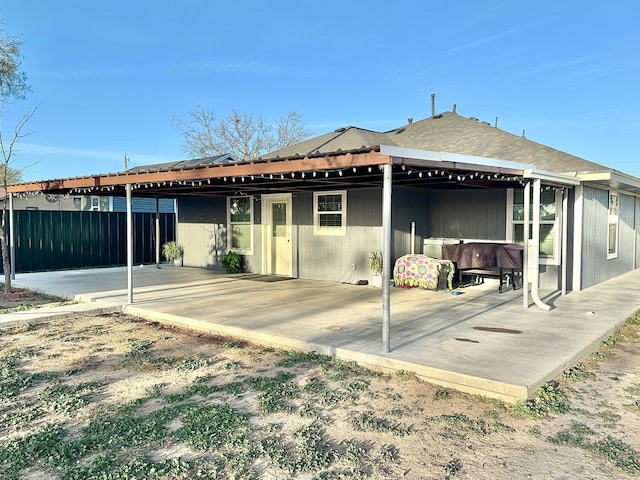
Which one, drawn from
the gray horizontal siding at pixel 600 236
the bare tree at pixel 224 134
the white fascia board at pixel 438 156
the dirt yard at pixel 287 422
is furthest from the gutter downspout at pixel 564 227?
the bare tree at pixel 224 134

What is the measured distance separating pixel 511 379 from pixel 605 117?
28.9 m

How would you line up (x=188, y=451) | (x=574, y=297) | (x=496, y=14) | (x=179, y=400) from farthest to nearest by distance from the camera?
1. (x=496, y=14)
2. (x=574, y=297)
3. (x=179, y=400)
4. (x=188, y=451)

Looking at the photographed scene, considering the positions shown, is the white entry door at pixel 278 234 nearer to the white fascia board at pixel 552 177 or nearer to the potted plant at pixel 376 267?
the potted plant at pixel 376 267

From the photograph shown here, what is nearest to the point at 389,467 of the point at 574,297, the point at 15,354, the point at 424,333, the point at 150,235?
the point at 424,333

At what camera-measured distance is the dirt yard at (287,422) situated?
108 inches

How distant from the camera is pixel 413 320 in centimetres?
635

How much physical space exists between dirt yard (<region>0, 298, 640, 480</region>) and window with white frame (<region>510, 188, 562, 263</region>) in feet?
13.5

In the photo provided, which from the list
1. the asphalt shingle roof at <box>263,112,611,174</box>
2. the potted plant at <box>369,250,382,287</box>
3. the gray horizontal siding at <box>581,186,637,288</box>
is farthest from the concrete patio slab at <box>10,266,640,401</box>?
the asphalt shingle roof at <box>263,112,611,174</box>

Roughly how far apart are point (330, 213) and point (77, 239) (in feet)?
28.7

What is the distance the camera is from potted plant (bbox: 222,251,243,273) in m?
12.2

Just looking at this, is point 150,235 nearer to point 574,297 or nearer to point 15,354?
point 15,354

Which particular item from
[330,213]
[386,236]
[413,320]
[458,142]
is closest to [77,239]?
[330,213]

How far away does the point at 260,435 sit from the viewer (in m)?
3.15

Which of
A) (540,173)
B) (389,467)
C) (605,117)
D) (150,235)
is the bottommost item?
(389,467)
